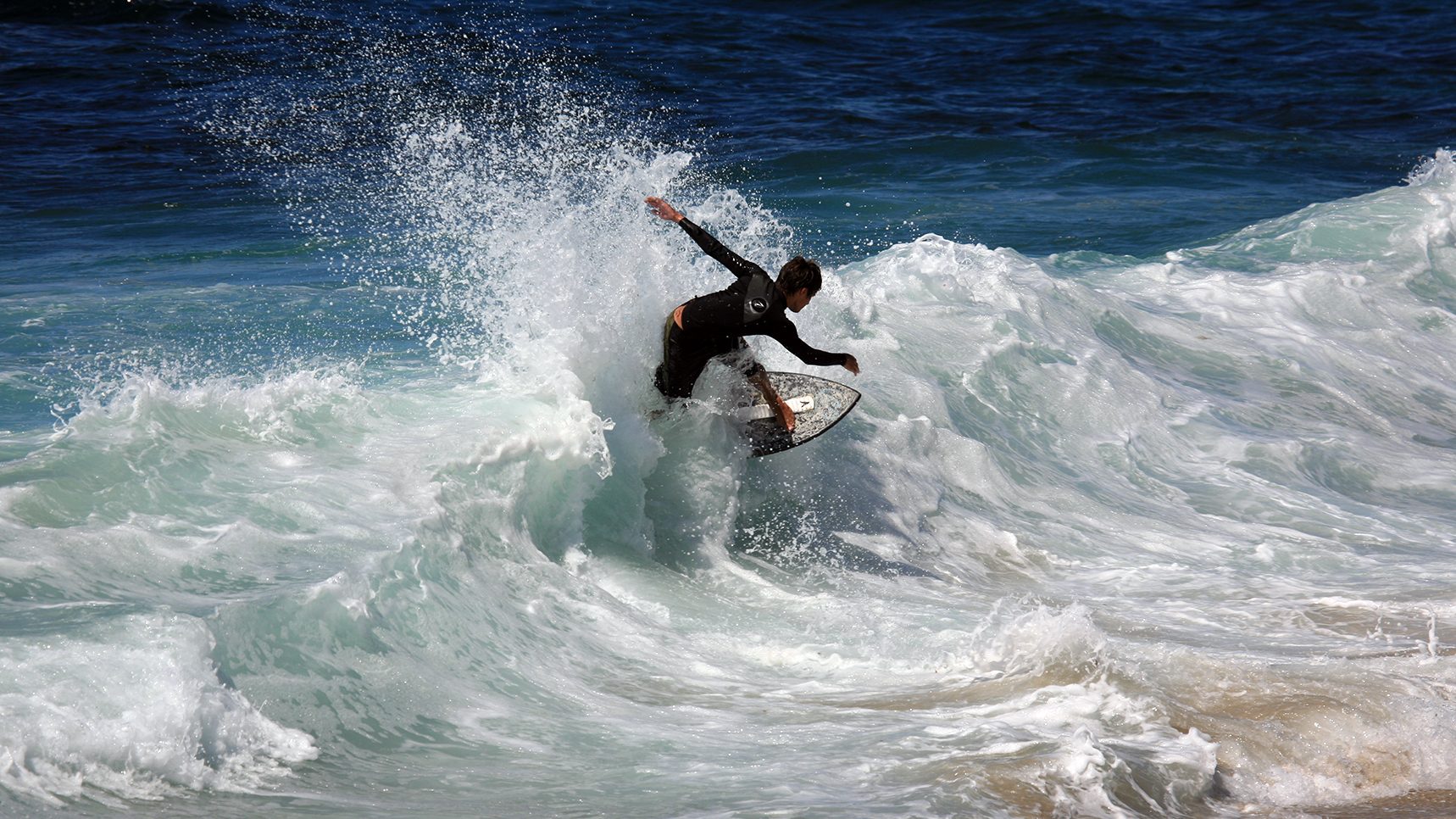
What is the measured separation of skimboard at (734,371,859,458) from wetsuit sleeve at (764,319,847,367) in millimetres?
728

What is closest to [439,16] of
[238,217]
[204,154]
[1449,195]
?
[204,154]

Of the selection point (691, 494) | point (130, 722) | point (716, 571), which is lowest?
point (716, 571)

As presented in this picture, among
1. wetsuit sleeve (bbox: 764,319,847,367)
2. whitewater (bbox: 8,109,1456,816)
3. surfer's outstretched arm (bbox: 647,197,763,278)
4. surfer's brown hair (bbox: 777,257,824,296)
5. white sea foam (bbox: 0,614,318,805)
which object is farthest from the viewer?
surfer's outstretched arm (bbox: 647,197,763,278)

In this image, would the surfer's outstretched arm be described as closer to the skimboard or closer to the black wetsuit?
the black wetsuit

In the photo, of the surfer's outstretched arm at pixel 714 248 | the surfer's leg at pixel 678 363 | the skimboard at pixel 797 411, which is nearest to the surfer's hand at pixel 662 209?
the surfer's outstretched arm at pixel 714 248

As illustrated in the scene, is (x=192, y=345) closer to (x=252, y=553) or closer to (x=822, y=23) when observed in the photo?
(x=252, y=553)

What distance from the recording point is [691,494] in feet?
26.2

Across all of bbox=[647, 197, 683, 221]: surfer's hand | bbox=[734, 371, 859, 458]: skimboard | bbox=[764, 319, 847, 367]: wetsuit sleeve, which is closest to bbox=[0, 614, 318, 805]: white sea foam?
bbox=[764, 319, 847, 367]: wetsuit sleeve

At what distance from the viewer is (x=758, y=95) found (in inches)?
907

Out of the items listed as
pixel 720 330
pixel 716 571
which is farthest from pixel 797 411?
pixel 716 571

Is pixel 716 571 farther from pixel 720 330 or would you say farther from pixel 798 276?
pixel 798 276

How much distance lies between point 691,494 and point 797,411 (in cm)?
81

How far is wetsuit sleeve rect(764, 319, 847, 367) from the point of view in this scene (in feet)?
22.9

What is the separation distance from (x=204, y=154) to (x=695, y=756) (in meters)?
15.6
